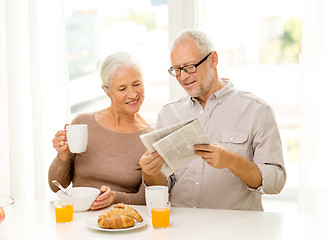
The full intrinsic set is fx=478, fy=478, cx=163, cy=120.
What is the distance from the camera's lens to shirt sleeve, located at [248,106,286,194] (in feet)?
6.91

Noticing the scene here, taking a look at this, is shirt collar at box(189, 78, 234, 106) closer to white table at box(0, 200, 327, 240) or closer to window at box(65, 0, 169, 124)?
white table at box(0, 200, 327, 240)

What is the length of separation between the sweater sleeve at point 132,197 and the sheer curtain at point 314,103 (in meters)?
0.95

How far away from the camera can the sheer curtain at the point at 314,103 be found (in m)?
2.63

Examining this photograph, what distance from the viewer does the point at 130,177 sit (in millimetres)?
2434

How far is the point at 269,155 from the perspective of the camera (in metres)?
2.17

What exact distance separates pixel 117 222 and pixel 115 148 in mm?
778

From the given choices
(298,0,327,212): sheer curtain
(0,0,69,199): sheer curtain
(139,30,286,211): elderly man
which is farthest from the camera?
(0,0,69,199): sheer curtain

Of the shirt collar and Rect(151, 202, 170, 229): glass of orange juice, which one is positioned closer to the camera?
Rect(151, 202, 170, 229): glass of orange juice

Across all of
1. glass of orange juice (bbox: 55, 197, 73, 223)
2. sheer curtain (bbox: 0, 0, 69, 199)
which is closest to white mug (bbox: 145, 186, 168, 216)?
glass of orange juice (bbox: 55, 197, 73, 223)

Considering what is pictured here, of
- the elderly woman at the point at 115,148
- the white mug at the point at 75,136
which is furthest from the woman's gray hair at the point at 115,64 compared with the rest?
the white mug at the point at 75,136

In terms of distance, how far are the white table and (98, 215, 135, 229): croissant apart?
0.03m

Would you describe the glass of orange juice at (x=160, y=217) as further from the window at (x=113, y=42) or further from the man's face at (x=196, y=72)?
the window at (x=113, y=42)

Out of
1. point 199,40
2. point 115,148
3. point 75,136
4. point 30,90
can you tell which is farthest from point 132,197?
point 30,90

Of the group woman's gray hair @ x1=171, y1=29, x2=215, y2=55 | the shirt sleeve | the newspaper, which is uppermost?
woman's gray hair @ x1=171, y1=29, x2=215, y2=55
